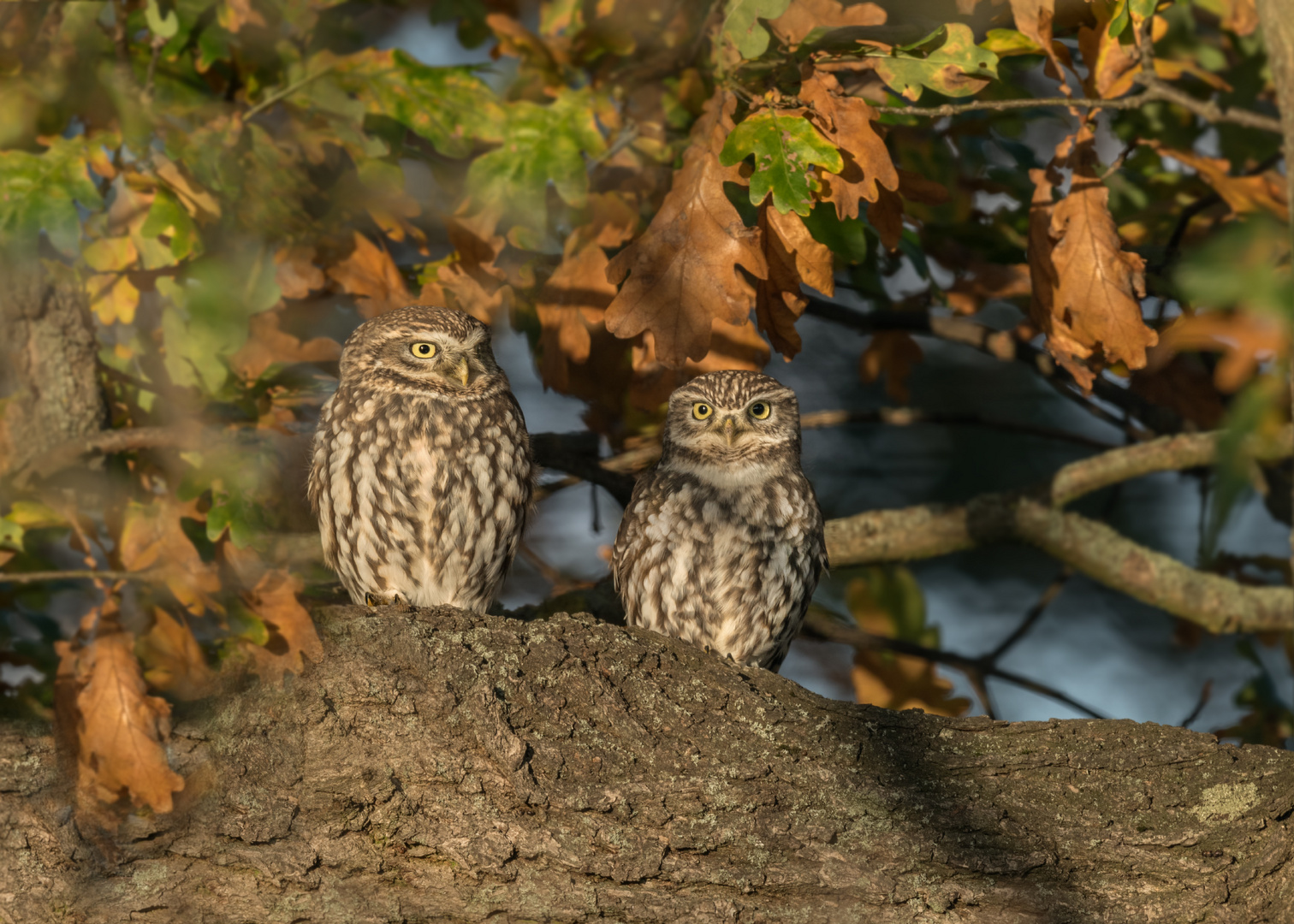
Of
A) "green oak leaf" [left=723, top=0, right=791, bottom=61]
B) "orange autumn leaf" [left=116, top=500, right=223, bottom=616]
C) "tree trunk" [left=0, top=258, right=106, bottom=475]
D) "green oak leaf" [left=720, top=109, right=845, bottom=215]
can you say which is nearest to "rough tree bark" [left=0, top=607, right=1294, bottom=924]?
"orange autumn leaf" [left=116, top=500, right=223, bottom=616]

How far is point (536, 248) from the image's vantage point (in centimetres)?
342

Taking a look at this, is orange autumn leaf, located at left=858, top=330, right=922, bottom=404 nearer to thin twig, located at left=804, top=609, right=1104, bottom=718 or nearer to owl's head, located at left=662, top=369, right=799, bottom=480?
thin twig, located at left=804, top=609, right=1104, bottom=718

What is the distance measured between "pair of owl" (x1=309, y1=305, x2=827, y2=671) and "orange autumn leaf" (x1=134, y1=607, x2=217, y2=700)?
2.88 ft

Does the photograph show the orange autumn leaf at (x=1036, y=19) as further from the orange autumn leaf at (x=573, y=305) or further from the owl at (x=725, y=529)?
the owl at (x=725, y=529)

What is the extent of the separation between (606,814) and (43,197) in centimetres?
217

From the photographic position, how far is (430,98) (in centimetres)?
342

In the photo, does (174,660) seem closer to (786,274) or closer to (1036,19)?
(786,274)

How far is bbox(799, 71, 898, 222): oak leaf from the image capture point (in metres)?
2.85

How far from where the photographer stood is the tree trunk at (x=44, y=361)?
4020mm

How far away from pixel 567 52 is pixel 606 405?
3.88ft

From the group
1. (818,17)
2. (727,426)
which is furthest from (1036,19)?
(727,426)

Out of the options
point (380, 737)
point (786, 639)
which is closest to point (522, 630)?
point (380, 737)

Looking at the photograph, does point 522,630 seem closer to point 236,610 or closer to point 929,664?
point 236,610

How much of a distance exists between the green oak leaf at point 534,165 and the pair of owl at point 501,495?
0.45 metres
